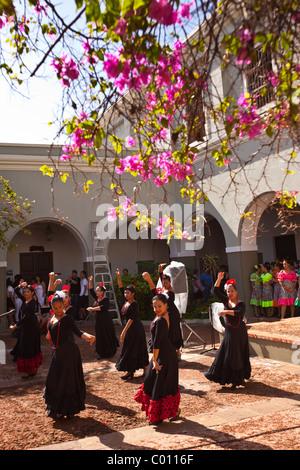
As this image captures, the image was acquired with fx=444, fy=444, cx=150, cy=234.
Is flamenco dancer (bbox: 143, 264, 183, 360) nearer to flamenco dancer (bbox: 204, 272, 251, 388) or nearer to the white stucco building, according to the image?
flamenco dancer (bbox: 204, 272, 251, 388)

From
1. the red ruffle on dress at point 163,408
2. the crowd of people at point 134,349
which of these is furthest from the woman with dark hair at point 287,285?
the red ruffle on dress at point 163,408

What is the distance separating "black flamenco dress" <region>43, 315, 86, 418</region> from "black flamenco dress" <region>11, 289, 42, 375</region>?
2590 mm

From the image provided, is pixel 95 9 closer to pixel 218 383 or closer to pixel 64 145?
pixel 64 145

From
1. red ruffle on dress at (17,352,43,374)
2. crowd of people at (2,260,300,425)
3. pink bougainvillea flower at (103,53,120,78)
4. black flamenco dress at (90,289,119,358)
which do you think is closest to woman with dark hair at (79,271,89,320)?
crowd of people at (2,260,300,425)

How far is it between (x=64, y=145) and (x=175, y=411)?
11.1 feet

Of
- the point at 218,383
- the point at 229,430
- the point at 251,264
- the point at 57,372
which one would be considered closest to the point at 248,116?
the point at 229,430

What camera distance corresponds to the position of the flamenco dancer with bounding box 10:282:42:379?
325 inches

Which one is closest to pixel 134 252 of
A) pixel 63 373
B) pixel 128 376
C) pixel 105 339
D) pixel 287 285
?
pixel 287 285

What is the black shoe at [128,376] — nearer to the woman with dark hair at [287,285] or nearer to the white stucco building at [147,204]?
the white stucco building at [147,204]

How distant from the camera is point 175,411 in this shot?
5395 millimetres

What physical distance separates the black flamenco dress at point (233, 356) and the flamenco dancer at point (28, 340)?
3.38 m

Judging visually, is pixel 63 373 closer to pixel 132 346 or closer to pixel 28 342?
pixel 132 346

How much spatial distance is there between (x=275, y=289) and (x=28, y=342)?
7.57 meters

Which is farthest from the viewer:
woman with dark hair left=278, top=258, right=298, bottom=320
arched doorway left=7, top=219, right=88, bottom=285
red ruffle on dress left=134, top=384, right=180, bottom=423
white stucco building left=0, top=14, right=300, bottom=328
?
arched doorway left=7, top=219, right=88, bottom=285
